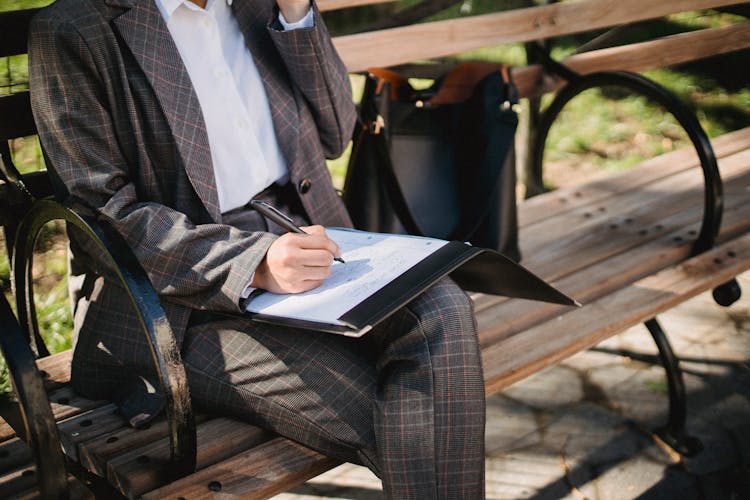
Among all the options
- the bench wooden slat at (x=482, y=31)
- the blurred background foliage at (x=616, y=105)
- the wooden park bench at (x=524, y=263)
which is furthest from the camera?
the blurred background foliage at (x=616, y=105)

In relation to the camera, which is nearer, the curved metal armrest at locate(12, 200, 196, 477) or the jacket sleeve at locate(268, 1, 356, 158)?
the curved metal armrest at locate(12, 200, 196, 477)

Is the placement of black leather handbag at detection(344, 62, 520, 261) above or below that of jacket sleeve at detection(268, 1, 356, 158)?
below

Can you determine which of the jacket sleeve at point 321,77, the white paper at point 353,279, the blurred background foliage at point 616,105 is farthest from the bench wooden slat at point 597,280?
the blurred background foliage at point 616,105

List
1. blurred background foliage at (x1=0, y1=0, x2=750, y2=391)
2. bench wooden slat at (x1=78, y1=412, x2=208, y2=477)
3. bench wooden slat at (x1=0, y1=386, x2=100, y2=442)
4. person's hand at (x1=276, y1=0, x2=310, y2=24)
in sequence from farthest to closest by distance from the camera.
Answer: blurred background foliage at (x1=0, y1=0, x2=750, y2=391)
person's hand at (x1=276, y1=0, x2=310, y2=24)
bench wooden slat at (x1=0, y1=386, x2=100, y2=442)
bench wooden slat at (x1=78, y1=412, x2=208, y2=477)

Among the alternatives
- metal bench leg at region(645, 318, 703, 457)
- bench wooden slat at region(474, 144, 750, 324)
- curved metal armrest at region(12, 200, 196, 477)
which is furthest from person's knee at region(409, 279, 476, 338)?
metal bench leg at region(645, 318, 703, 457)

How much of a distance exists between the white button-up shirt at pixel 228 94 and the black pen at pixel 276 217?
8 centimetres

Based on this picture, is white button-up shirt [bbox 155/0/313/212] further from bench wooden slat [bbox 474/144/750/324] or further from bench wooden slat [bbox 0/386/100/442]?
bench wooden slat [bbox 474/144/750/324]

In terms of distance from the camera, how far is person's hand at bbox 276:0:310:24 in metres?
1.81

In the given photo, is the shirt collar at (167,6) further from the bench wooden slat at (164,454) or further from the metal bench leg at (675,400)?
the metal bench leg at (675,400)

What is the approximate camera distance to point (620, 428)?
252cm

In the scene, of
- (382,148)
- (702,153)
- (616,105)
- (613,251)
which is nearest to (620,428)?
(613,251)

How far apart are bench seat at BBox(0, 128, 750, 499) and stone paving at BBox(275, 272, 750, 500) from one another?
501 millimetres

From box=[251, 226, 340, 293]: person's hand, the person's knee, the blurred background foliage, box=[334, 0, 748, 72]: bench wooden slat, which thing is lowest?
A: the blurred background foliage

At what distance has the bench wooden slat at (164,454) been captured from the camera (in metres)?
1.45
